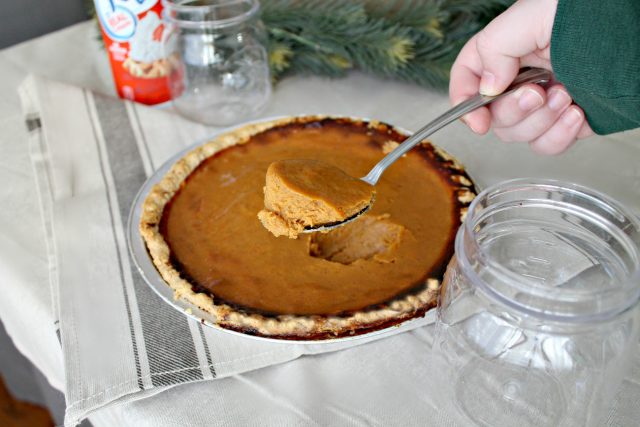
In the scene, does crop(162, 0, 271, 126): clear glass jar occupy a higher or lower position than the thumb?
lower

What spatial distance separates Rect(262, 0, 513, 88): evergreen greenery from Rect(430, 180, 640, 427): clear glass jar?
521 millimetres

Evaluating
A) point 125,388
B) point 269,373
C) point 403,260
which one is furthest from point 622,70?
point 125,388

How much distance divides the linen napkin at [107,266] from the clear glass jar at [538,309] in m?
0.10

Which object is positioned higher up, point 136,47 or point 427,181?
point 136,47

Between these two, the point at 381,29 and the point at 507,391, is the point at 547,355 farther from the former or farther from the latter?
the point at 381,29

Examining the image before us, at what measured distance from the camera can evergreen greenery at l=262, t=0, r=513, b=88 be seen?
43.4 inches

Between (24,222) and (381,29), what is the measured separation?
2.21 ft

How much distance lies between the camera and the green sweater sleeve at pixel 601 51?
65cm

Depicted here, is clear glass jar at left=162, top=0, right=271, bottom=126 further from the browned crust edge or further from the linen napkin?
the browned crust edge

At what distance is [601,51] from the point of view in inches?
26.7

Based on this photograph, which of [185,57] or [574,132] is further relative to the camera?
[185,57]

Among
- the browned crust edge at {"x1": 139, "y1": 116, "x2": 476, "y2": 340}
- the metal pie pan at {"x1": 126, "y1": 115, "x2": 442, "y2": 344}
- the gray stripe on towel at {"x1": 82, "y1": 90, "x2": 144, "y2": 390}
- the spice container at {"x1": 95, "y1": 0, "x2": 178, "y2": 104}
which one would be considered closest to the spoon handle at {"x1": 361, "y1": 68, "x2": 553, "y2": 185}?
the browned crust edge at {"x1": 139, "y1": 116, "x2": 476, "y2": 340}

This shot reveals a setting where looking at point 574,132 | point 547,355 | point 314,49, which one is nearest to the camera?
point 547,355

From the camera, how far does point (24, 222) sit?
3.01ft
